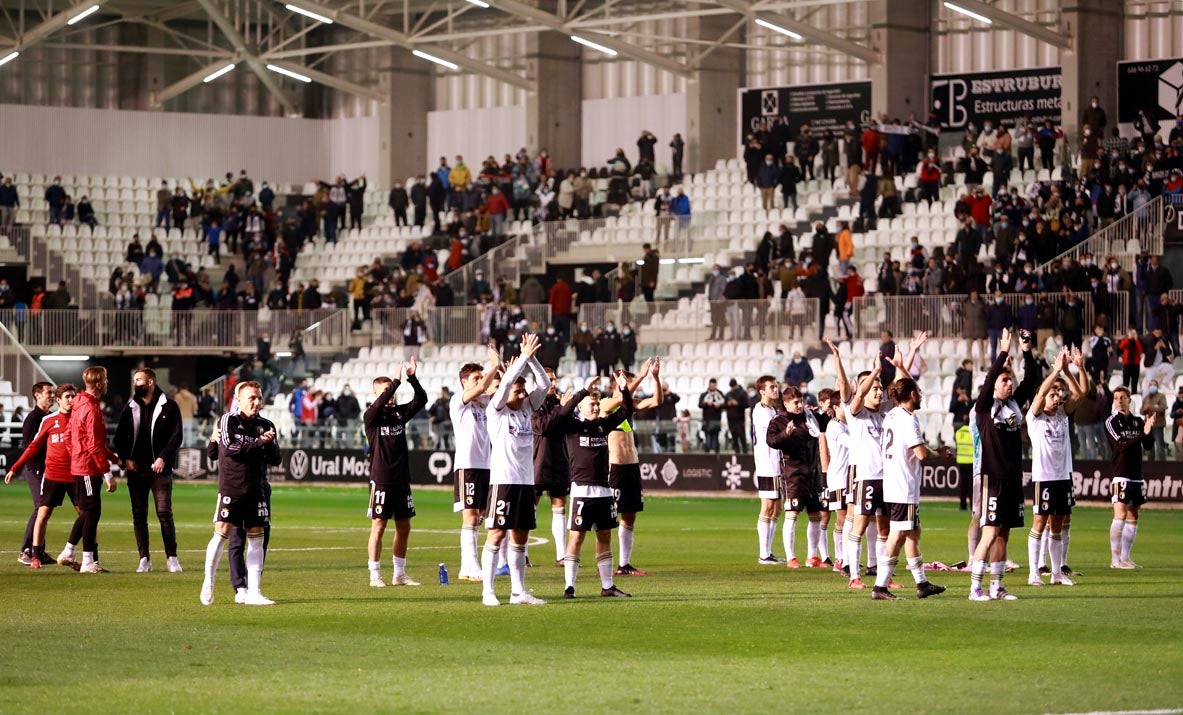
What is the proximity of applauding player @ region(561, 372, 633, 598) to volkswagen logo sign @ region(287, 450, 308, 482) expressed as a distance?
2818 cm

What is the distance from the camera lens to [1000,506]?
17.2 m

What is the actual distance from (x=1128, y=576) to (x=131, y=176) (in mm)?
49352

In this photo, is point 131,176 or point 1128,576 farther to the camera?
point 131,176

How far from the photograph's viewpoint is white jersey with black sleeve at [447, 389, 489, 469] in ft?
62.7

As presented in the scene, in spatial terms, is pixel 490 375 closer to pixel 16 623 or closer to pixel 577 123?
pixel 16 623

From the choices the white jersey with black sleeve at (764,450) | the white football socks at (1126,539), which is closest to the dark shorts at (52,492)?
the white jersey with black sleeve at (764,450)

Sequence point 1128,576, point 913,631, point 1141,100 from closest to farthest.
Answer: point 913,631 → point 1128,576 → point 1141,100

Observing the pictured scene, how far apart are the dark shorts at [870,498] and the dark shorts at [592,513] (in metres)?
2.70

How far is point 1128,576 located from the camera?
66.8 feet

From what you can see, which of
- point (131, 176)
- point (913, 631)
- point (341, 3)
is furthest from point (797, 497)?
point (131, 176)

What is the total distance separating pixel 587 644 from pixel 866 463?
18.3 feet

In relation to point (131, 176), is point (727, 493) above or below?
below

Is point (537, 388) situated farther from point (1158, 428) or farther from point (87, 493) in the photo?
point (1158, 428)

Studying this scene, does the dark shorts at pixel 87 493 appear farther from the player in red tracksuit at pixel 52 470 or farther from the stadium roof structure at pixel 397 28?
the stadium roof structure at pixel 397 28
